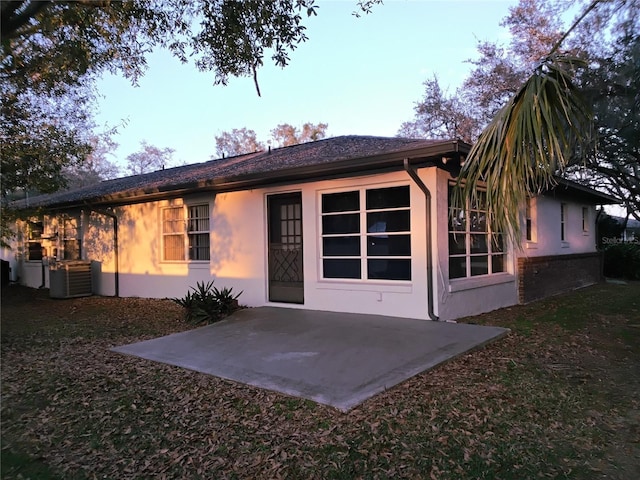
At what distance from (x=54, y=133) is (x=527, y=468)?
10.3 metres

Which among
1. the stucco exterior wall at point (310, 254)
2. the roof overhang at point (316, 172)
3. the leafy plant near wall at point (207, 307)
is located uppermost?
the roof overhang at point (316, 172)

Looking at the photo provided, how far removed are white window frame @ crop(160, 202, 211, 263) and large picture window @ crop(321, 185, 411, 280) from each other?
3.46m

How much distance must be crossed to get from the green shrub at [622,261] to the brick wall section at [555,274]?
2.36 m

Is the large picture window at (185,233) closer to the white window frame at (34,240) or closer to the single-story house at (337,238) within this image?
the single-story house at (337,238)

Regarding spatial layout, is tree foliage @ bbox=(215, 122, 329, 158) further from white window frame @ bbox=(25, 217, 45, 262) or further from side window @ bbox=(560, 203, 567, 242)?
side window @ bbox=(560, 203, 567, 242)

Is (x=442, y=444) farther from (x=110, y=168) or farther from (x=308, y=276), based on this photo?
(x=110, y=168)

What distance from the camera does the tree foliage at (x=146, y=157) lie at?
55438 millimetres

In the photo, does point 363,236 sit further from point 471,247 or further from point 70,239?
point 70,239

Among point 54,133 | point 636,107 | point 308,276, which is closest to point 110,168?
point 54,133

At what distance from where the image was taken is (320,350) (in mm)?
5980

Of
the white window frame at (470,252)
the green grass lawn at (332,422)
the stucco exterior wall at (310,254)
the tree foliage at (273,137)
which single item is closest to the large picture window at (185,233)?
the stucco exterior wall at (310,254)

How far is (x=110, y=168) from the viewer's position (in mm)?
52688

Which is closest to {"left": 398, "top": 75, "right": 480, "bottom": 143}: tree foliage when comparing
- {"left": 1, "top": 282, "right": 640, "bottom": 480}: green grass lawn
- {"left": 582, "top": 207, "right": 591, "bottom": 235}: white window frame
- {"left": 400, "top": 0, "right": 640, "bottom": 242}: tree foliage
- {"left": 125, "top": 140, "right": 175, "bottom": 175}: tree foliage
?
{"left": 400, "top": 0, "right": 640, "bottom": 242}: tree foliage

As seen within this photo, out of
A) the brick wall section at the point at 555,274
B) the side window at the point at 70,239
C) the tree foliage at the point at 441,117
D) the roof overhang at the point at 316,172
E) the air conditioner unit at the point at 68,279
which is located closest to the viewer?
the roof overhang at the point at 316,172
